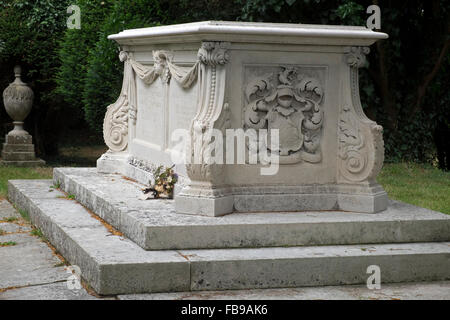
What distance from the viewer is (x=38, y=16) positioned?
12.5 meters

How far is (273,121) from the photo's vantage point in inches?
233

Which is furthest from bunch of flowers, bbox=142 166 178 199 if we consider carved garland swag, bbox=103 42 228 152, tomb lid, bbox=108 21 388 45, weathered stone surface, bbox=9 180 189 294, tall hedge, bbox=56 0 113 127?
tall hedge, bbox=56 0 113 127

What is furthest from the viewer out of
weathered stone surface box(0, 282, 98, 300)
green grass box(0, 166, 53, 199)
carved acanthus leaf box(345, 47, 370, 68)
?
green grass box(0, 166, 53, 199)

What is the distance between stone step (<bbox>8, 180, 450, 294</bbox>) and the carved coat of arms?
93 centimetres

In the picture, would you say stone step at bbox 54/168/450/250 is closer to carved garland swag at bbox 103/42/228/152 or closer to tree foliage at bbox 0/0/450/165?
carved garland swag at bbox 103/42/228/152

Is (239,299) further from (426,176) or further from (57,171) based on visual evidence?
(426,176)

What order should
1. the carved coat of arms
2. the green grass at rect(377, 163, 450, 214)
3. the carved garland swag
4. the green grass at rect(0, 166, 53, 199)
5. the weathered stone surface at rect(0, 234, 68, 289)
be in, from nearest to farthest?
the weathered stone surface at rect(0, 234, 68, 289), the carved coat of arms, the carved garland swag, the green grass at rect(377, 163, 450, 214), the green grass at rect(0, 166, 53, 199)

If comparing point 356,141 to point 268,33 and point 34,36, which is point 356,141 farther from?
point 34,36

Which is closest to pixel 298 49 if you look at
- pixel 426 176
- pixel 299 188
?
pixel 299 188

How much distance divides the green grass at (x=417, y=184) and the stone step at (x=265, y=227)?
6.54ft

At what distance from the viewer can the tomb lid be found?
5598 millimetres

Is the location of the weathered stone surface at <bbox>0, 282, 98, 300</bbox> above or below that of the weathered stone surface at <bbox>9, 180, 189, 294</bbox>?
below

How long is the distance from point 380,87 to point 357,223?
6.50 meters

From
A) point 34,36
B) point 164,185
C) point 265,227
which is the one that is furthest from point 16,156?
point 265,227
